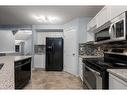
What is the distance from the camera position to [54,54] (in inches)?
279

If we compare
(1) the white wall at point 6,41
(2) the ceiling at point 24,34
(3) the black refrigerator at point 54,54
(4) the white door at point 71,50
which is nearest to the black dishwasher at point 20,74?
(4) the white door at point 71,50

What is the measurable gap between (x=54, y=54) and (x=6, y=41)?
2.80 meters

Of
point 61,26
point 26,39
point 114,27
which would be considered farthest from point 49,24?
point 114,27

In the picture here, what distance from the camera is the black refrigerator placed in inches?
278

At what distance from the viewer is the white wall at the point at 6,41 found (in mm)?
7434

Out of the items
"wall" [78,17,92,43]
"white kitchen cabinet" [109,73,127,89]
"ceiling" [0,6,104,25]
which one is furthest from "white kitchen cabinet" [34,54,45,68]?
"white kitchen cabinet" [109,73,127,89]

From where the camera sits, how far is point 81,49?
5832 millimetres

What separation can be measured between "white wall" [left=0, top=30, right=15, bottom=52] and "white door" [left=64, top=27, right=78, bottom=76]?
124 inches

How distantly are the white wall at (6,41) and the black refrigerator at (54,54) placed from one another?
2.27 metres

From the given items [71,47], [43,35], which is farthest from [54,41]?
[71,47]

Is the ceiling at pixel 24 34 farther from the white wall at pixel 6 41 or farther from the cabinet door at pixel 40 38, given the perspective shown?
the cabinet door at pixel 40 38

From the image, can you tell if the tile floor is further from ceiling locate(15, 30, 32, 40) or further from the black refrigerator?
ceiling locate(15, 30, 32, 40)

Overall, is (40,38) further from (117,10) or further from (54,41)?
(117,10)

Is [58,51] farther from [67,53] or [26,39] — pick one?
[26,39]
